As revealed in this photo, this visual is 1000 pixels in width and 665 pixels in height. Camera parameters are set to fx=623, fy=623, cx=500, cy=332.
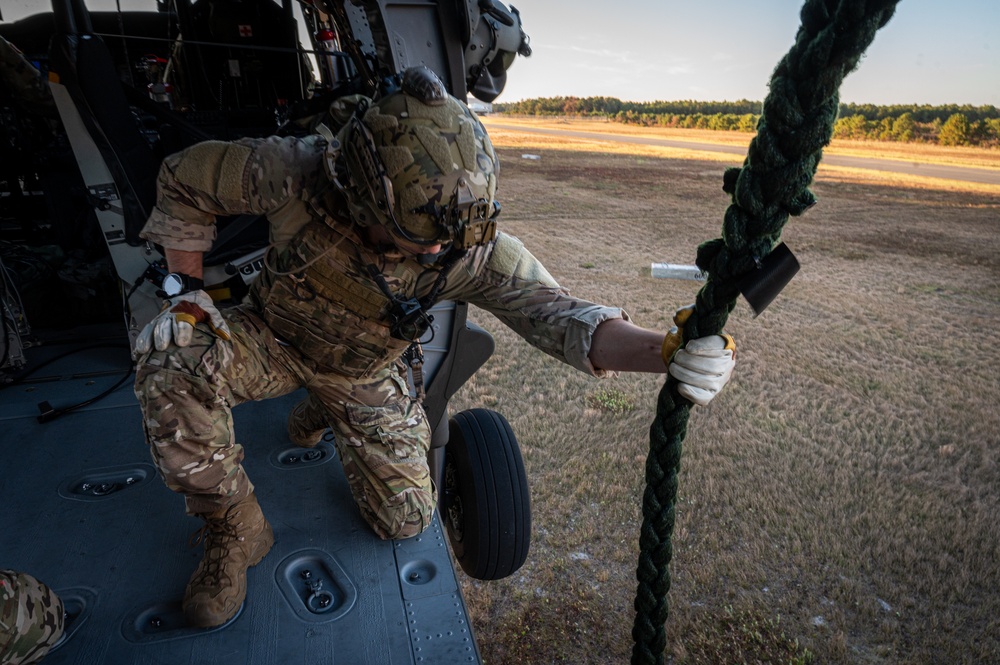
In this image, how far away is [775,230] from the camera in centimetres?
109

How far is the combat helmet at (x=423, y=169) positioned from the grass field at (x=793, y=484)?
168 cm

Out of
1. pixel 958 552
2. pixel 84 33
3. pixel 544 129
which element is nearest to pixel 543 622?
pixel 958 552

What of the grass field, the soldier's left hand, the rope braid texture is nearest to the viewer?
the rope braid texture

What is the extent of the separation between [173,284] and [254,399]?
445mm

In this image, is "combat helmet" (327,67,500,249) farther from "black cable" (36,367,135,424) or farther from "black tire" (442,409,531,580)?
"black cable" (36,367,135,424)

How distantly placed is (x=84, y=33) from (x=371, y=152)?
1704 millimetres

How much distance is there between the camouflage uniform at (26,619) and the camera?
138 centimetres

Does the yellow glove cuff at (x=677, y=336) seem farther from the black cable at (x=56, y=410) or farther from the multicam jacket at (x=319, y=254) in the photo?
the black cable at (x=56, y=410)

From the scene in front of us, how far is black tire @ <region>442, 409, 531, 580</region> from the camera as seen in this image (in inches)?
92.6

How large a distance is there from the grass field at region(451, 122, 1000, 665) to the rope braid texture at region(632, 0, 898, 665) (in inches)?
50.0

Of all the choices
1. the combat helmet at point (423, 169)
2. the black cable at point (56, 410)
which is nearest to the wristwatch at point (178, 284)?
the combat helmet at point (423, 169)

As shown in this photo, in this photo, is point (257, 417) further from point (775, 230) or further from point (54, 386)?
point (775, 230)

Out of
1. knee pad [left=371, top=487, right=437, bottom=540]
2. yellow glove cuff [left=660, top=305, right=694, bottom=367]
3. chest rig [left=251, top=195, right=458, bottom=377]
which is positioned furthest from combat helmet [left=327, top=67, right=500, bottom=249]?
knee pad [left=371, top=487, right=437, bottom=540]

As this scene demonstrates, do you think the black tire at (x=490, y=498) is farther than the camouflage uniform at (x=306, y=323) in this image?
Yes
